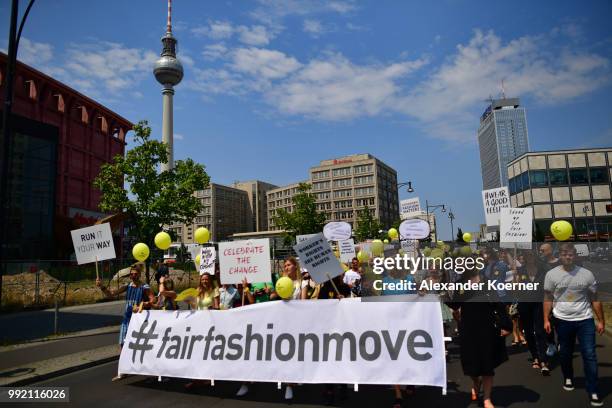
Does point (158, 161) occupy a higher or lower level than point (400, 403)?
higher

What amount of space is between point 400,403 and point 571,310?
2.61 m

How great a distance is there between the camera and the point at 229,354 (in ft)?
20.1

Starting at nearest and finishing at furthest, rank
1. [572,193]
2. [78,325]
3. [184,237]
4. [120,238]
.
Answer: [78,325] → [120,238] → [572,193] → [184,237]

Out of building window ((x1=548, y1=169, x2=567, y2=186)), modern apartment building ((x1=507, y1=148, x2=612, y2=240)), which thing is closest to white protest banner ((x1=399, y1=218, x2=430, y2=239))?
modern apartment building ((x1=507, y1=148, x2=612, y2=240))

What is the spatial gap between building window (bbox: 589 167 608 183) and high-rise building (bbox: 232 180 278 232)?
115032 millimetres

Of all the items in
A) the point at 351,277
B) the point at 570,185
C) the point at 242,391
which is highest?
the point at 570,185

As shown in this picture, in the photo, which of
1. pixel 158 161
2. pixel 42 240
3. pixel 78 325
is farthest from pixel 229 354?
pixel 42 240

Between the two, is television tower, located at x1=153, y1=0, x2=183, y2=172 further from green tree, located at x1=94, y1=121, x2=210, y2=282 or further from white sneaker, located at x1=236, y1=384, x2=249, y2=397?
white sneaker, located at x1=236, y1=384, x2=249, y2=397

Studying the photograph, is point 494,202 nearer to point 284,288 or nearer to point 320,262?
point 320,262

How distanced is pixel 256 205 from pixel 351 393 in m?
159

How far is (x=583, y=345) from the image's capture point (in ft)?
18.0

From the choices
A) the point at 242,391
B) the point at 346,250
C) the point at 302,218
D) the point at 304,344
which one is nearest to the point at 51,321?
the point at 346,250

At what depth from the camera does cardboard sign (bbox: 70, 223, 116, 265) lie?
27.6 ft

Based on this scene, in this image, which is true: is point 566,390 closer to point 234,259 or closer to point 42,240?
point 234,259
